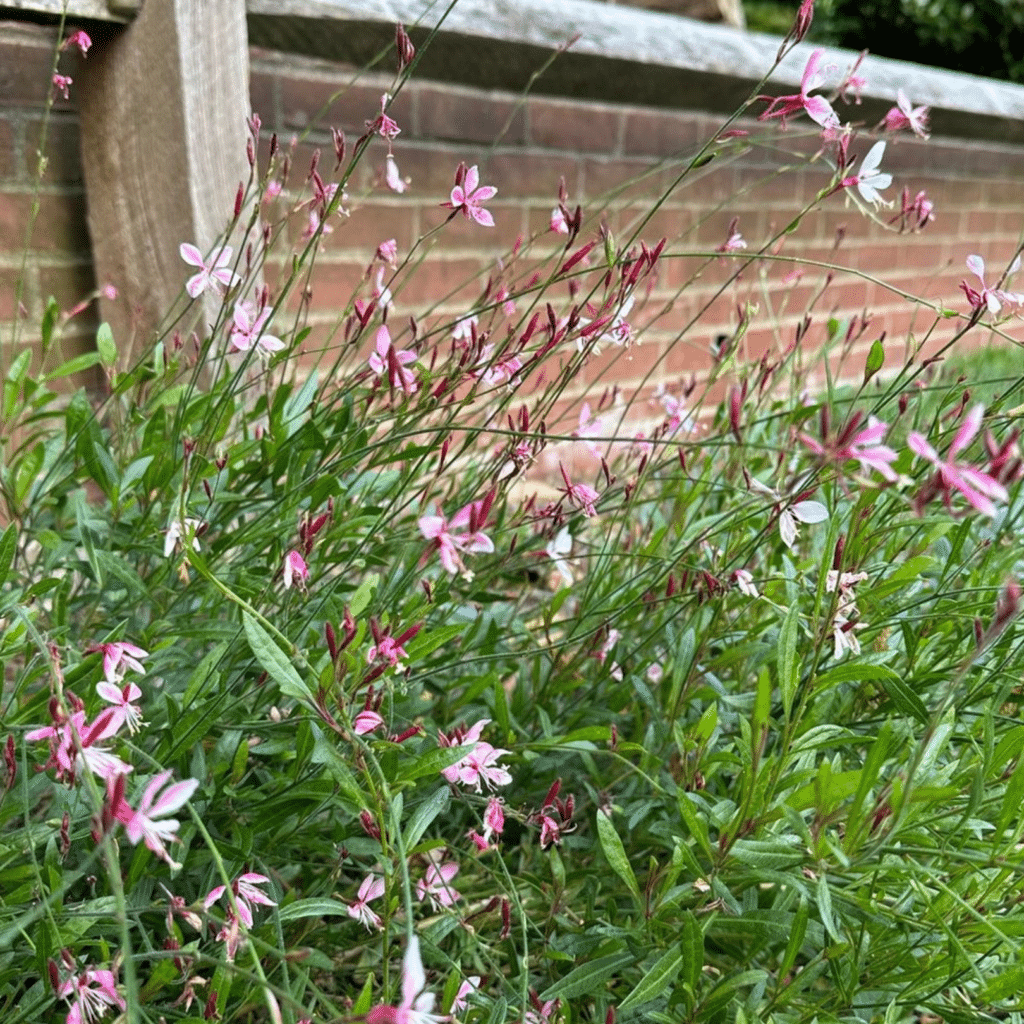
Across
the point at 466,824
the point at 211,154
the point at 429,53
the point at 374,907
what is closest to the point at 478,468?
the point at 466,824

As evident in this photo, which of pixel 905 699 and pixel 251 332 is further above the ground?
pixel 251 332

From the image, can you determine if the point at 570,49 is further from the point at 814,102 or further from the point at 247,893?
the point at 247,893

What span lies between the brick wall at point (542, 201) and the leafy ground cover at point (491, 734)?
23cm

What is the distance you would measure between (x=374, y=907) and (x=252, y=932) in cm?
21

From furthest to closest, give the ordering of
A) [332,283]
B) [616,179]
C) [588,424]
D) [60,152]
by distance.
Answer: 1. [616,179]
2. [332,283]
3. [60,152]
4. [588,424]

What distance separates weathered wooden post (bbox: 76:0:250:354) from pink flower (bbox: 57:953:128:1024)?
3.95ft

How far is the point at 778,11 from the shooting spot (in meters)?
8.71

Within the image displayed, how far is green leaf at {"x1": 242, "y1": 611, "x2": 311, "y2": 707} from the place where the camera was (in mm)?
839

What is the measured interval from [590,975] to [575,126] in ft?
7.95

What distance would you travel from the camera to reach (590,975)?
0.99 meters

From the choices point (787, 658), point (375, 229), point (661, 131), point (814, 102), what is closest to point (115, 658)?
point (787, 658)

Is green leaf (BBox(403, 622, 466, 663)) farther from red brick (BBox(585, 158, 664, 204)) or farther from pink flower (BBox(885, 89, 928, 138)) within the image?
red brick (BBox(585, 158, 664, 204))

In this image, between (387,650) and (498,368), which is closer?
(387,650)

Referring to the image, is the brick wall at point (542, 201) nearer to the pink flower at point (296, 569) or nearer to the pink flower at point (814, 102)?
the pink flower at point (814, 102)
